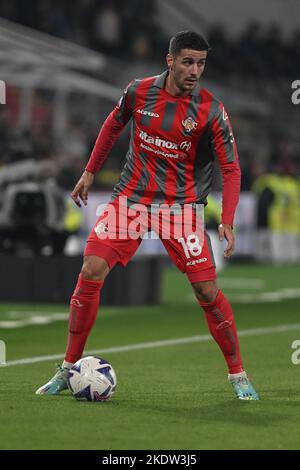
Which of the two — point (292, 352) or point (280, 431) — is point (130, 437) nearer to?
point (280, 431)

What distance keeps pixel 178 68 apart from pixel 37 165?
10761 millimetres

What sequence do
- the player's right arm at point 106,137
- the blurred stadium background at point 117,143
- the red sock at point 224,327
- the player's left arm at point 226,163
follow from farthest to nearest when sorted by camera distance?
the blurred stadium background at point 117,143 → the player's right arm at point 106,137 → the red sock at point 224,327 → the player's left arm at point 226,163

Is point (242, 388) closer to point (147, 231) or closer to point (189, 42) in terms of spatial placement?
Answer: point (147, 231)

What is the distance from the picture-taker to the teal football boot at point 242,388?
8.12 meters

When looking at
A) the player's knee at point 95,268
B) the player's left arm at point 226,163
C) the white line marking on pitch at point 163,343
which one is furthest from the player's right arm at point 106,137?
the white line marking on pitch at point 163,343

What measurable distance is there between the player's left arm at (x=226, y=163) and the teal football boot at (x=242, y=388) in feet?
2.91

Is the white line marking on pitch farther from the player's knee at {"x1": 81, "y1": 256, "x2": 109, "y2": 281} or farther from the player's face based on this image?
the player's face

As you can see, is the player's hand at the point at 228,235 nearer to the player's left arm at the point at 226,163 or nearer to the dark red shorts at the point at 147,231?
the player's left arm at the point at 226,163

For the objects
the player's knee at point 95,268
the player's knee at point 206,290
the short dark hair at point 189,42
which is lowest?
the player's knee at point 206,290

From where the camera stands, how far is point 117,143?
1012 inches

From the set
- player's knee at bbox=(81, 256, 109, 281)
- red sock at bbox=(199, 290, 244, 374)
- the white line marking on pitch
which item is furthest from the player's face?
the white line marking on pitch

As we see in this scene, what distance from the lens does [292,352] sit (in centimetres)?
1109

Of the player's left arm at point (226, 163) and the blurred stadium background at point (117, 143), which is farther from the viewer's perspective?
the blurred stadium background at point (117, 143)

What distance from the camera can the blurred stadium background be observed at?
15797mm
